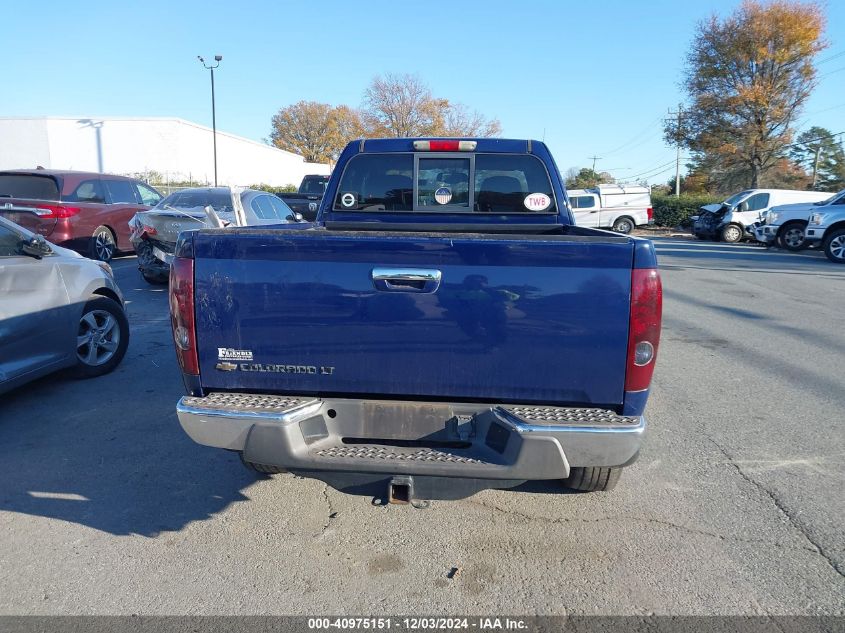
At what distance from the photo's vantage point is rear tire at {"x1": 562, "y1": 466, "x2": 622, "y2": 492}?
3.35 metres

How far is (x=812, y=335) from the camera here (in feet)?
26.5

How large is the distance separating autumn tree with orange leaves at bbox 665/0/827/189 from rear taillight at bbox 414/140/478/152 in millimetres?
32362

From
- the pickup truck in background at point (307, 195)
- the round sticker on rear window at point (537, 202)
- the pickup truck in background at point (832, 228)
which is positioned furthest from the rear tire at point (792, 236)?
the round sticker on rear window at point (537, 202)

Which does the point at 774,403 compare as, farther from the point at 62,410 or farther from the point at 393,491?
the point at 62,410

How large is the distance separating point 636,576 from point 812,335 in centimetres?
666

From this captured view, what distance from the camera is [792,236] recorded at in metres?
19.6

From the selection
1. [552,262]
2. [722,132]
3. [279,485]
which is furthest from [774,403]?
[722,132]

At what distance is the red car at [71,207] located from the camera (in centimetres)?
A: 1084

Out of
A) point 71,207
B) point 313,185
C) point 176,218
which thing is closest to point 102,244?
point 71,207

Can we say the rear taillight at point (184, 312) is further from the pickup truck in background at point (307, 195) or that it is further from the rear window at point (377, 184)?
the pickup truck in background at point (307, 195)

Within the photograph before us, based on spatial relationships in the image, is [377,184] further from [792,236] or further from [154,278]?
[792,236]

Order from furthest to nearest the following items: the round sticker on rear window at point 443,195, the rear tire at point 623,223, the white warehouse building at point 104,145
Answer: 1. the white warehouse building at point 104,145
2. the rear tire at point 623,223
3. the round sticker on rear window at point 443,195

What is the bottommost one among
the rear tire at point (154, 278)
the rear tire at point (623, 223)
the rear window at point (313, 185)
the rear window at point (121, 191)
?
the rear tire at point (154, 278)

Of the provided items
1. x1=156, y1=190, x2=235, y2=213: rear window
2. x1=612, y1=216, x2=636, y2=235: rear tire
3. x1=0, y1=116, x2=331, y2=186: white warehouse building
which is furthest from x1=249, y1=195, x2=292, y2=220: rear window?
x1=0, y1=116, x2=331, y2=186: white warehouse building
